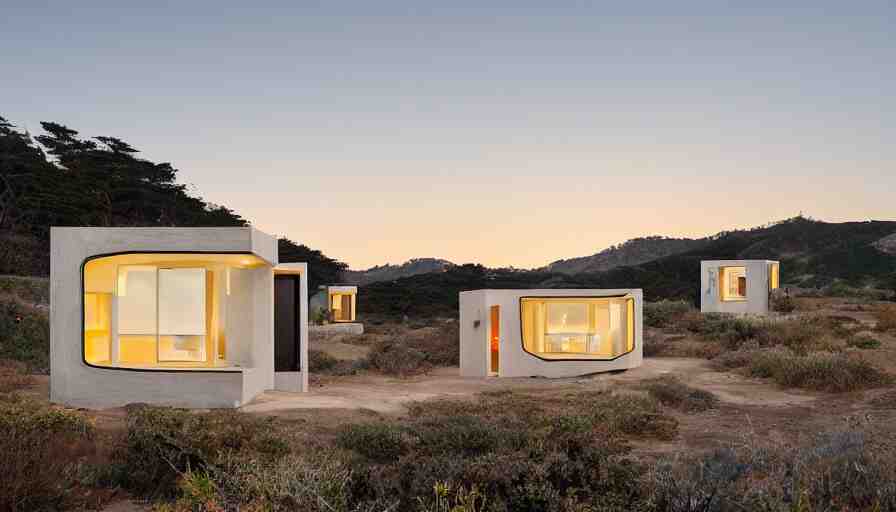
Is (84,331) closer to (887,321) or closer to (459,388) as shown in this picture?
(459,388)

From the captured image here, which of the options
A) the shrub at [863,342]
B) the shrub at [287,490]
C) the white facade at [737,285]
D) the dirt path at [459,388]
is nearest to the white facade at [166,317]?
the dirt path at [459,388]


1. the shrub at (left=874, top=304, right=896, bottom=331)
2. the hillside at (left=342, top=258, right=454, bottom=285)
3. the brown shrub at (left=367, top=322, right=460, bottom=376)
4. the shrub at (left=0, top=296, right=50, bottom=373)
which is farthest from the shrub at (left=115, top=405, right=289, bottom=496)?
the hillside at (left=342, top=258, right=454, bottom=285)

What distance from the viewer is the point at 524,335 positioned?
17297 millimetres

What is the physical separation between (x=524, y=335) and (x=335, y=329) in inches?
611

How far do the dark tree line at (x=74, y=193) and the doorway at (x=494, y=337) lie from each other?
2073 cm

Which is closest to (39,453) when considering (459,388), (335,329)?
(459,388)

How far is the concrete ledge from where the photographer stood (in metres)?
30.5

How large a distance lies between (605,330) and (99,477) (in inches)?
585

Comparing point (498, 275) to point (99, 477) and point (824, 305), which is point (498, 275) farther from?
point (99, 477)

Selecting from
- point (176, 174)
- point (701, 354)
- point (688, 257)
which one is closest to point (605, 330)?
point (701, 354)

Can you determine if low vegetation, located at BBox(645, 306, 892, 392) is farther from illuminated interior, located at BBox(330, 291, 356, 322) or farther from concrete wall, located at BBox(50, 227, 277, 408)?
illuminated interior, located at BBox(330, 291, 356, 322)

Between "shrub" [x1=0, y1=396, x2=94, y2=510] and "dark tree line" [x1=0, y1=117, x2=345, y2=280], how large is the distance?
24163mm

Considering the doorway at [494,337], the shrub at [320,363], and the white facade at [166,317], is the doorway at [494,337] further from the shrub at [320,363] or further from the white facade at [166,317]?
the white facade at [166,317]

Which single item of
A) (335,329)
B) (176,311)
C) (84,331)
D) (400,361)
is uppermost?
(176,311)
